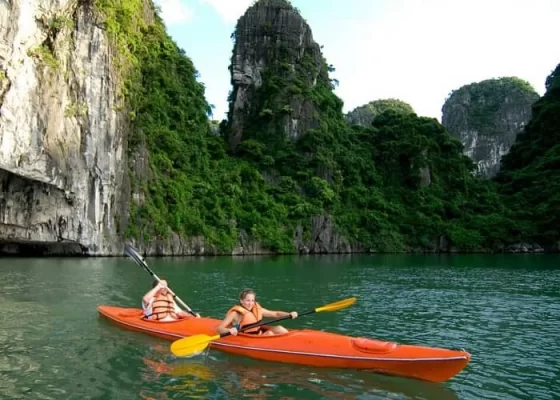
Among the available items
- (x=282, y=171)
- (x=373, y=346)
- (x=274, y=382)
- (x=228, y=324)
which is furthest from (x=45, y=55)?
(x=282, y=171)

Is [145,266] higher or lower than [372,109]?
lower

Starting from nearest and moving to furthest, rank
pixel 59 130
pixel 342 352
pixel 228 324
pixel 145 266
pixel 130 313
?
pixel 342 352 → pixel 228 324 → pixel 130 313 → pixel 145 266 → pixel 59 130

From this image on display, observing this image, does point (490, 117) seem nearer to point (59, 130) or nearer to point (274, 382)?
point (59, 130)

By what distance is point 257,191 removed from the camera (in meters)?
42.8

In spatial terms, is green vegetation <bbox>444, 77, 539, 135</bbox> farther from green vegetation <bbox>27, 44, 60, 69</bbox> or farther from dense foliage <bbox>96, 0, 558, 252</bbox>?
green vegetation <bbox>27, 44, 60, 69</bbox>

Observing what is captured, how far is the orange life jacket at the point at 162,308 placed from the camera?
30.9ft

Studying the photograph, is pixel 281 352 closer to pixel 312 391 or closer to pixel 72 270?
pixel 312 391

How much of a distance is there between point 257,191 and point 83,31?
63.0ft

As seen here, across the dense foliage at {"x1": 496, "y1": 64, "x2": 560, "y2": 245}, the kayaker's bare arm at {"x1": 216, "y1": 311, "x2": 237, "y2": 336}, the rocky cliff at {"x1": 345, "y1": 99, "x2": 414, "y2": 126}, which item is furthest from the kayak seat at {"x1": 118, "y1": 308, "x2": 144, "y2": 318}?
the rocky cliff at {"x1": 345, "y1": 99, "x2": 414, "y2": 126}

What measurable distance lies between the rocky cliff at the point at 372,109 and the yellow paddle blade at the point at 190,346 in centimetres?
8431

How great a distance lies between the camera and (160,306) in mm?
9500

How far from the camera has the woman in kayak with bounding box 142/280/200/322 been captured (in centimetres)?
945


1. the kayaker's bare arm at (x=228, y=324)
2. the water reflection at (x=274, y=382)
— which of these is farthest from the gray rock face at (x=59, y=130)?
the water reflection at (x=274, y=382)

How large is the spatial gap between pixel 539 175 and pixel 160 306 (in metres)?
53.2
